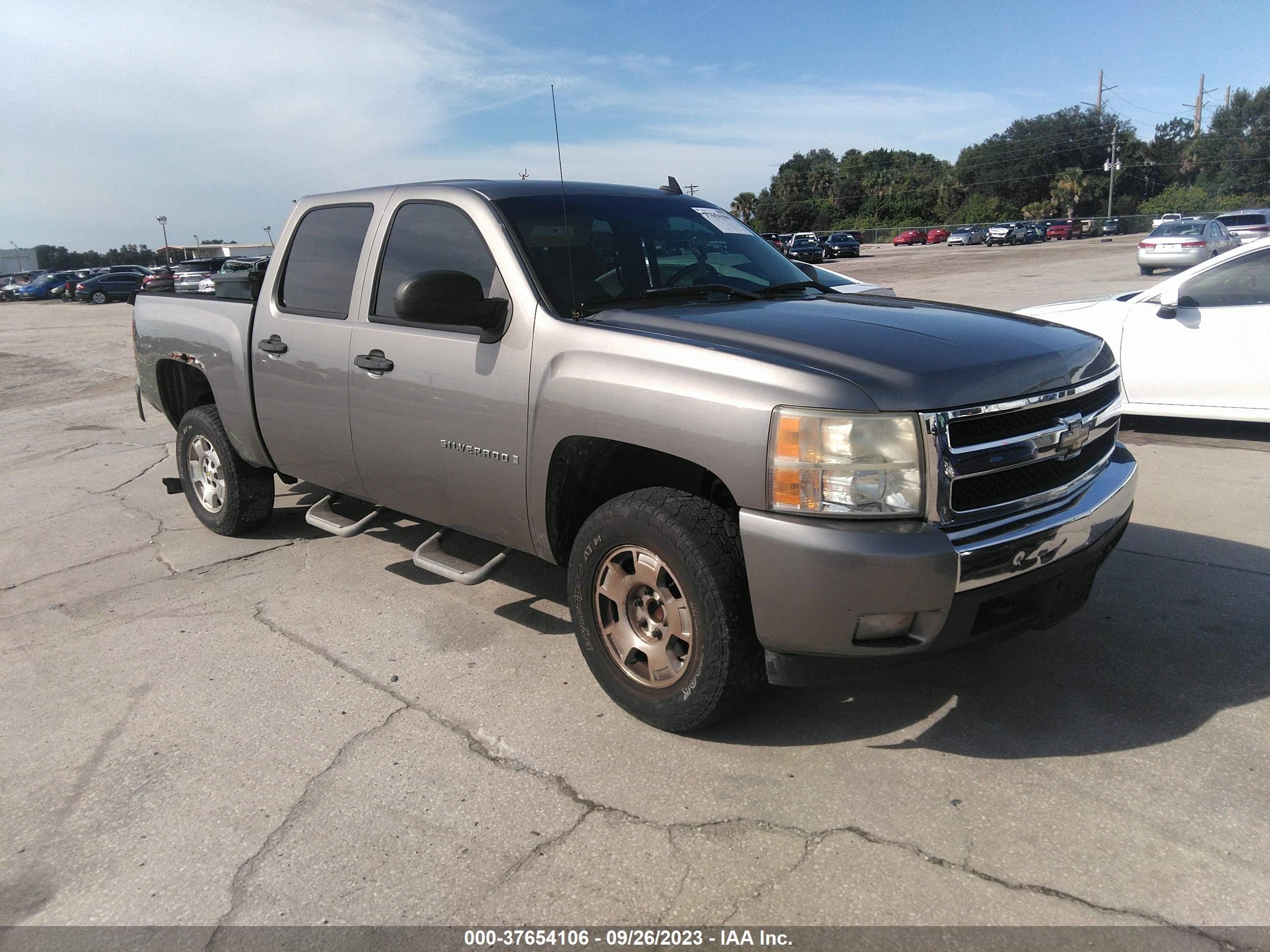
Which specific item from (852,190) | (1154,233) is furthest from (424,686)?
(852,190)

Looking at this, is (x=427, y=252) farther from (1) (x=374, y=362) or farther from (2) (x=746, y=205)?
(2) (x=746, y=205)

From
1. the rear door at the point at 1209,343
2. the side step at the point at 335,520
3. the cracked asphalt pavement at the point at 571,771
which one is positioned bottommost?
the cracked asphalt pavement at the point at 571,771

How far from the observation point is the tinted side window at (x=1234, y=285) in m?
6.89

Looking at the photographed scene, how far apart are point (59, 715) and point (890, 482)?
129 inches

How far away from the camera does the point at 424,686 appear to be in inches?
148

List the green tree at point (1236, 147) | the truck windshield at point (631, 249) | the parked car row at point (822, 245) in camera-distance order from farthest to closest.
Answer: the green tree at point (1236, 147) < the parked car row at point (822, 245) < the truck windshield at point (631, 249)

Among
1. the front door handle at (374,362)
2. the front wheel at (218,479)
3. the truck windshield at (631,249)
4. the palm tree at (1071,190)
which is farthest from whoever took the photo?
the palm tree at (1071,190)

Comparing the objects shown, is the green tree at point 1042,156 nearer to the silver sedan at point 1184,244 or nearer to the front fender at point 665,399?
the silver sedan at point 1184,244

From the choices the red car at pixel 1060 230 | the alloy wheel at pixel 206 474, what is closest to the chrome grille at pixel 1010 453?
the alloy wheel at pixel 206 474

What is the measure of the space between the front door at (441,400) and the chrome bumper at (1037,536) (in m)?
1.65

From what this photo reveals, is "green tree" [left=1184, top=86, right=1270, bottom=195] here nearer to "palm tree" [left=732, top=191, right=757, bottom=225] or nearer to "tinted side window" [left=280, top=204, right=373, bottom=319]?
"palm tree" [left=732, top=191, right=757, bottom=225]

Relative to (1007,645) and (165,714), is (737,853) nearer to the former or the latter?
(1007,645)

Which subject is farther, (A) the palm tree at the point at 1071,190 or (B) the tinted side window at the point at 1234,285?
(A) the palm tree at the point at 1071,190

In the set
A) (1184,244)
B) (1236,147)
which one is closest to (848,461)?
(1184,244)
